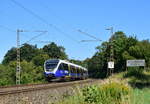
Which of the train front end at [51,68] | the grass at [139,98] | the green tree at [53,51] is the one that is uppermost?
the green tree at [53,51]

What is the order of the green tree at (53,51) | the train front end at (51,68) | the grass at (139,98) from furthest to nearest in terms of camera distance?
the green tree at (53,51) < the train front end at (51,68) < the grass at (139,98)

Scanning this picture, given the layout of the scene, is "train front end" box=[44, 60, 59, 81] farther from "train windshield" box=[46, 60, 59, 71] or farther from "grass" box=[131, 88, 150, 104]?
"grass" box=[131, 88, 150, 104]

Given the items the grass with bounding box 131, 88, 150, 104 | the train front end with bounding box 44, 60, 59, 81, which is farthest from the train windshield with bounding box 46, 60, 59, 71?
the grass with bounding box 131, 88, 150, 104

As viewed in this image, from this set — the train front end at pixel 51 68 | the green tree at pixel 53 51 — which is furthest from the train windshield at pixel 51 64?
the green tree at pixel 53 51

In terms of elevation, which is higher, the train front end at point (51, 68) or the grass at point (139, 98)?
the train front end at point (51, 68)

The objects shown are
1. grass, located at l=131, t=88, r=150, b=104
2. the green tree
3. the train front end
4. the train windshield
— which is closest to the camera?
grass, located at l=131, t=88, r=150, b=104

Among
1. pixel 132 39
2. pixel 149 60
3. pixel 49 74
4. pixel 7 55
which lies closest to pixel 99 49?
pixel 132 39

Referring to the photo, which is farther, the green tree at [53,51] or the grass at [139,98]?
the green tree at [53,51]

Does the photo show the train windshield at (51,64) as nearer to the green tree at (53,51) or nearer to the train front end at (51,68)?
the train front end at (51,68)

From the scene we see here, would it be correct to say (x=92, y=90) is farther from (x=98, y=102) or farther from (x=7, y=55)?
(x=7, y=55)

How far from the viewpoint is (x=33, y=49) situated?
452 ft

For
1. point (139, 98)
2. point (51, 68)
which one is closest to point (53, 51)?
point (51, 68)

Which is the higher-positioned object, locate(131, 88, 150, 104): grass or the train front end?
the train front end

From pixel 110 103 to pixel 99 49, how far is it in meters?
90.7
